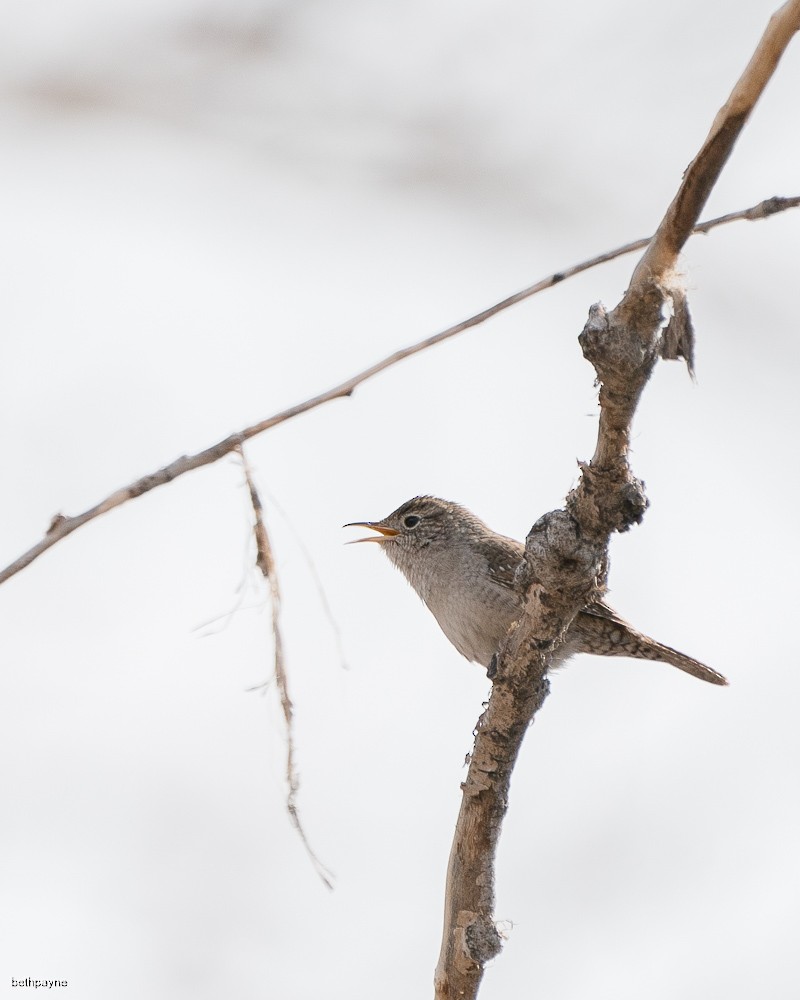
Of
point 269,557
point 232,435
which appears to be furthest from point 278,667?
point 232,435

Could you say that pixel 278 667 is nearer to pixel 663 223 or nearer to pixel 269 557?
pixel 269 557

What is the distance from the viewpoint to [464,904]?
3.12 metres

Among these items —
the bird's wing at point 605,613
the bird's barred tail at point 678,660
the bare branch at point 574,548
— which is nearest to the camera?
the bare branch at point 574,548

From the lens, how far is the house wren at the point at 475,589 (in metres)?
5.29

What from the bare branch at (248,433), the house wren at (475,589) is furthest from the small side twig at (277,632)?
the house wren at (475,589)

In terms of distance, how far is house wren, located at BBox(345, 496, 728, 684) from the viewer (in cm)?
529

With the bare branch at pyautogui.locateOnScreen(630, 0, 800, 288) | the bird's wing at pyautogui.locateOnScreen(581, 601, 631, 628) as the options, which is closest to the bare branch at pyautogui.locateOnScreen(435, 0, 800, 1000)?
the bare branch at pyautogui.locateOnScreen(630, 0, 800, 288)

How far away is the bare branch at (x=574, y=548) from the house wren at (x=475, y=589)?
5.68ft

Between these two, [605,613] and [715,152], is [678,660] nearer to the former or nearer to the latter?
[605,613]

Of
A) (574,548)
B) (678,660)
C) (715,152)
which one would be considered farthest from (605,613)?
(715,152)

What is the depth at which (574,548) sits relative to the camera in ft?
8.64

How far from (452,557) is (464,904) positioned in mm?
2867

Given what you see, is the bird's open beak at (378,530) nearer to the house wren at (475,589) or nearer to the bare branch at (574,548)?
the house wren at (475,589)

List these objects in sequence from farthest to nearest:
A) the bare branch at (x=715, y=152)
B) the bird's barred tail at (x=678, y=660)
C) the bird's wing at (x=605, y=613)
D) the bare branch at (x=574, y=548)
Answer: the bird's barred tail at (x=678, y=660), the bird's wing at (x=605, y=613), the bare branch at (x=574, y=548), the bare branch at (x=715, y=152)
